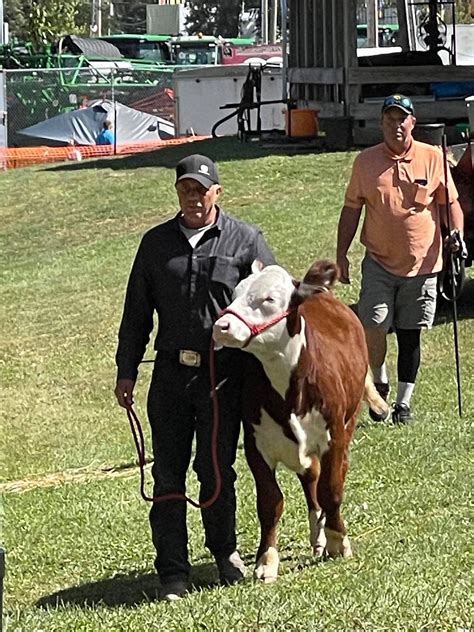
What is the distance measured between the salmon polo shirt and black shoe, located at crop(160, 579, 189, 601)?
3.74 meters

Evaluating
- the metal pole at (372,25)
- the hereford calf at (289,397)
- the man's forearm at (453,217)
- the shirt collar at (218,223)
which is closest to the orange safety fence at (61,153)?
the metal pole at (372,25)

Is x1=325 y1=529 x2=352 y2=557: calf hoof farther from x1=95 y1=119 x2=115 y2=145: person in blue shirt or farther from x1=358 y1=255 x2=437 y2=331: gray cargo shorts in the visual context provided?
x1=95 y1=119 x2=115 y2=145: person in blue shirt

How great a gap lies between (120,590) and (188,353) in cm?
138

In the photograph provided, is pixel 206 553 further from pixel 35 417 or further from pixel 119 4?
pixel 119 4

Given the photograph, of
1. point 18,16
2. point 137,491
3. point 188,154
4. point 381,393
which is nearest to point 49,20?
point 18,16

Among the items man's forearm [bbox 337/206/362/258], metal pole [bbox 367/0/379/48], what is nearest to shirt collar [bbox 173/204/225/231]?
man's forearm [bbox 337/206/362/258]

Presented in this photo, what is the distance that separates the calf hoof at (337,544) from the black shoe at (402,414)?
3.14m

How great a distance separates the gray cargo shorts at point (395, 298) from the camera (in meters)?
9.71

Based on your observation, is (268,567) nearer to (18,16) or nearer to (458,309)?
(458,309)

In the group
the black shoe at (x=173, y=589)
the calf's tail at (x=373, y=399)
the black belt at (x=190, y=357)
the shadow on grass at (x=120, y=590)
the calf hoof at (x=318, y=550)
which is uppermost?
the black belt at (x=190, y=357)

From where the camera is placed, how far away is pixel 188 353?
6.43 metres

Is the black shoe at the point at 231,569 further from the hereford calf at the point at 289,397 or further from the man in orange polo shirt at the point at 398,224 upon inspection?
the man in orange polo shirt at the point at 398,224

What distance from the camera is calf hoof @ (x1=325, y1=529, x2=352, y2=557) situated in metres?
6.81

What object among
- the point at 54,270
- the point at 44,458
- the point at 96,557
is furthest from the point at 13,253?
the point at 96,557
